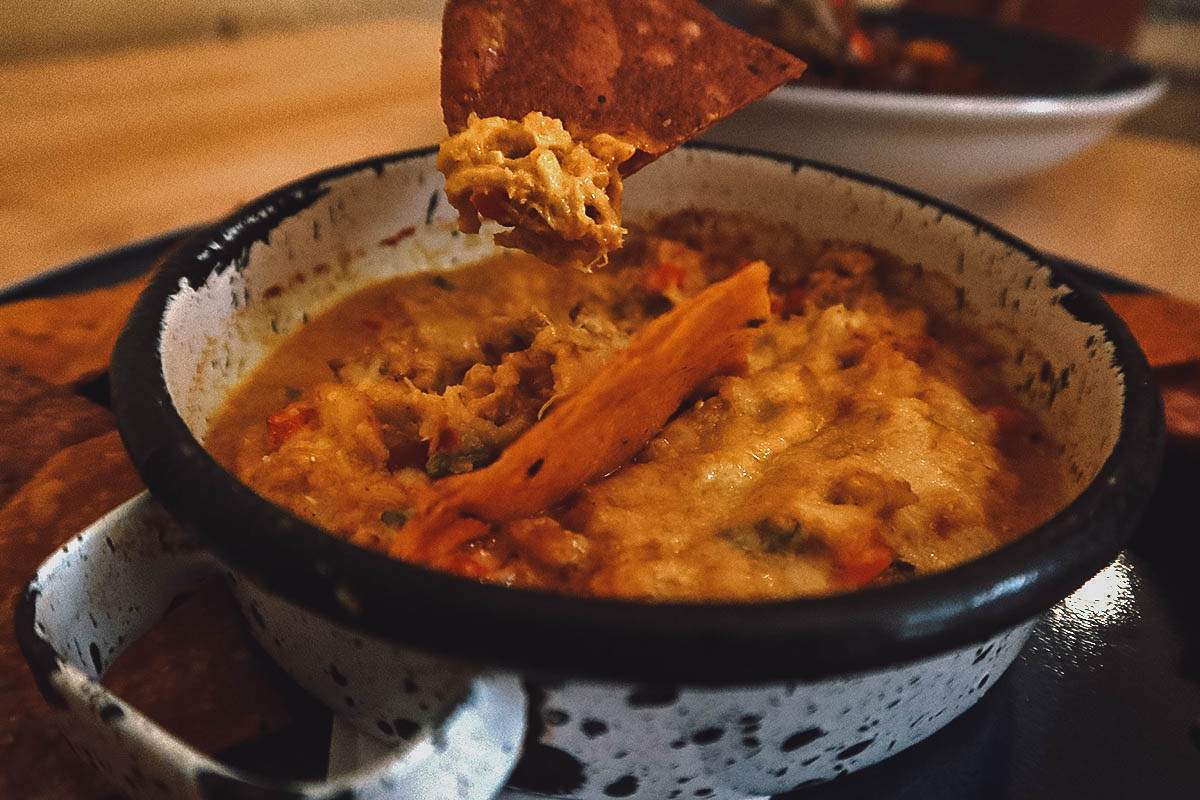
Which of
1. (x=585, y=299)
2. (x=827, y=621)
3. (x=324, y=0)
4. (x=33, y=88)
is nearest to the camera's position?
(x=827, y=621)

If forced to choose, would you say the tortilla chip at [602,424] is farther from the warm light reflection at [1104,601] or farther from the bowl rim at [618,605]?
the warm light reflection at [1104,601]

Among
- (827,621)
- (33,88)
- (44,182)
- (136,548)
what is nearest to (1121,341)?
→ (827,621)

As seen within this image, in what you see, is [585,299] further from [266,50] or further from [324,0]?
[324,0]

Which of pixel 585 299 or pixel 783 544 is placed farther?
pixel 585 299

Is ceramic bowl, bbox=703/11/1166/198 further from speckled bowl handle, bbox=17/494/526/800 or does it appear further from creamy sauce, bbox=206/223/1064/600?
speckled bowl handle, bbox=17/494/526/800

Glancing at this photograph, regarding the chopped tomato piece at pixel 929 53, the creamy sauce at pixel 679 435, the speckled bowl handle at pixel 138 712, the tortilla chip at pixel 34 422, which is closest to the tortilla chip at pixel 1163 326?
the creamy sauce at pixel 679 435

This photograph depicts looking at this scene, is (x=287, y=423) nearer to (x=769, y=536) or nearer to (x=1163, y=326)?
(x=769, y=536)

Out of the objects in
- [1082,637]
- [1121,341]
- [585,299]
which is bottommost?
[1082,637]

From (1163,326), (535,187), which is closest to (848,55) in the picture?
(1163,326)

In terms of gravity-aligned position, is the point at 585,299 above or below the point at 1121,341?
below
